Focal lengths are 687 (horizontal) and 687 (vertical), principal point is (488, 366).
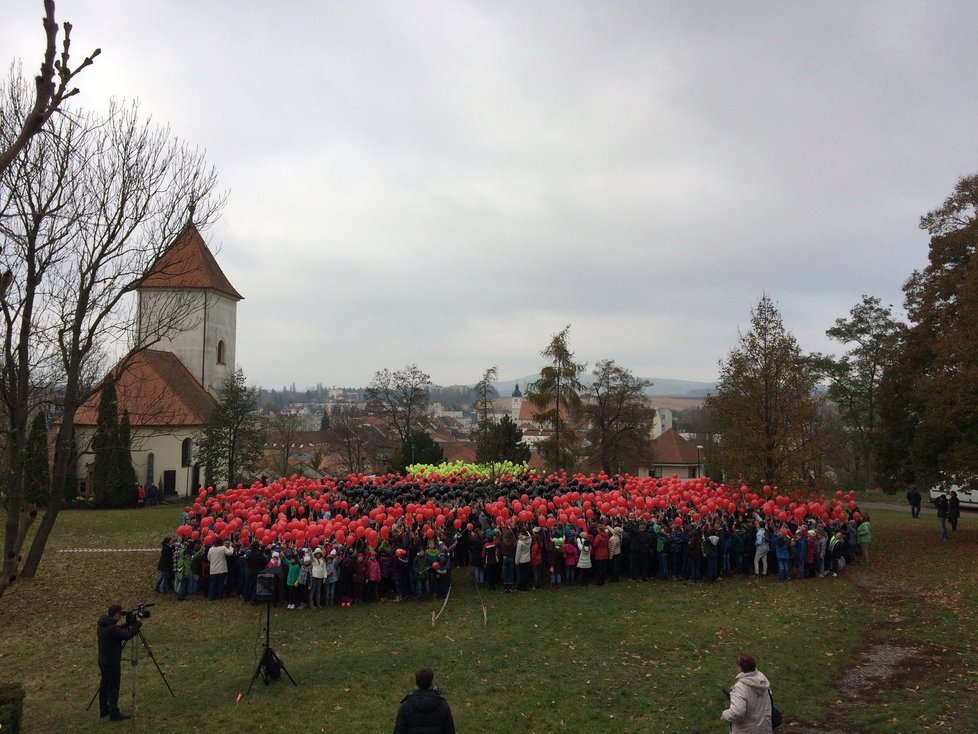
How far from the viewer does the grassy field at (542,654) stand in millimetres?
9141

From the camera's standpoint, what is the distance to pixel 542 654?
11.6 m

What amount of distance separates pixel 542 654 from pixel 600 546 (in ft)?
18.4

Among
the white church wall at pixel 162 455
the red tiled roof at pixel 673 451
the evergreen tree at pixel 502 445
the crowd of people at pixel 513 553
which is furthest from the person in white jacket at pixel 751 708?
the red tiled roof at pixel 673 451

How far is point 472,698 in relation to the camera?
9.72m

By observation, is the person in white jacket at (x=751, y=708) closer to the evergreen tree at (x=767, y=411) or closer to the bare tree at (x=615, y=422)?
the evergreen tree at (x=767, y=411)

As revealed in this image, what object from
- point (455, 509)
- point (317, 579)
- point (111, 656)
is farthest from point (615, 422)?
point (111, 656)

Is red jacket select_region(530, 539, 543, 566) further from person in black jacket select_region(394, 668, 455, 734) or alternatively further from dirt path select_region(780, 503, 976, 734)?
person in black jacket select_region(394, 668, 455, 734)

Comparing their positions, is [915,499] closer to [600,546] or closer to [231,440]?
[600,546]

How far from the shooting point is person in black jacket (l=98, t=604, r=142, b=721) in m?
9.10

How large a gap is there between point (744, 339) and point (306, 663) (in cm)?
1616

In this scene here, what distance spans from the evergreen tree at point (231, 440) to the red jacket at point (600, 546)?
85.8 feet

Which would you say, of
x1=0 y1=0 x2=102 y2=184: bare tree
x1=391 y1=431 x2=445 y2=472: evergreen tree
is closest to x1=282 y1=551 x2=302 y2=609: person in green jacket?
x1=0 y1=0 x2=102 y2=184: bare tree

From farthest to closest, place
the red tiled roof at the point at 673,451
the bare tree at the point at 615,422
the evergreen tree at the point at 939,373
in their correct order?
the red tiled roof at the point at 673,451
the bare tree at the point at 615,422
the evergreen tree at the point at 939,373

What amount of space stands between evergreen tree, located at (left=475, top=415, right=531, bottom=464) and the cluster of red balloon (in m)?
14.6
